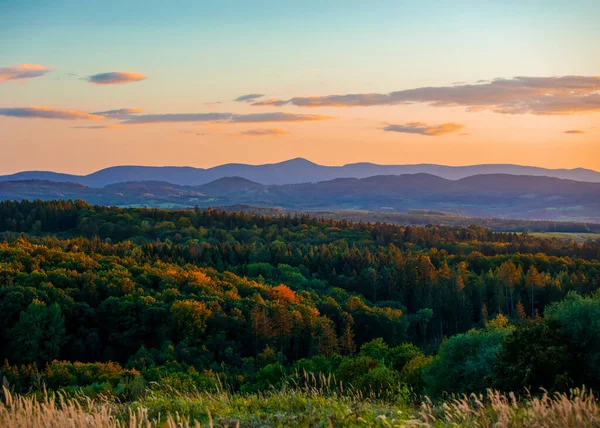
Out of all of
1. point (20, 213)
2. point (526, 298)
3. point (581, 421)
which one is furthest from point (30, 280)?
point (20, 213)

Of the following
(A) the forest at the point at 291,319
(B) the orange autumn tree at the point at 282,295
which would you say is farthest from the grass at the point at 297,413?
(B) the orange autumn tree at the point at 282,295

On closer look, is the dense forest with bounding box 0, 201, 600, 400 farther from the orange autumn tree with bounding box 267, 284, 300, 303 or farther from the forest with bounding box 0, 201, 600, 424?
the orange autumn tree with bounding box 267, 284, 300, 303

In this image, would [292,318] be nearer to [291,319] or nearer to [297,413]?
[291,319]

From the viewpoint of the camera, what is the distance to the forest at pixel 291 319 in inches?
1273

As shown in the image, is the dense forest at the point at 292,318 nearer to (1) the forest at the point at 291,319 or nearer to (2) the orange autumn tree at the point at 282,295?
(1) the forest at the point at 291,319

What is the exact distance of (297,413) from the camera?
39.4 ft

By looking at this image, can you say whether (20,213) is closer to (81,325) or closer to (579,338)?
(81,325)

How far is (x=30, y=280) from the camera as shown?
83625mm

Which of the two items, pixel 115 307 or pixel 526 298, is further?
pixel 526 298

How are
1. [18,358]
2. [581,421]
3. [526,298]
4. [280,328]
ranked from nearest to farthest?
[581,421] < [18,358] < [280,328] < [526,298]

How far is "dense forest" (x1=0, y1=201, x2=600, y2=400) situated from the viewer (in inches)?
1318

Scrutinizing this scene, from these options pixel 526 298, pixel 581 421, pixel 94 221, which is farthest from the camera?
pixel 94 221

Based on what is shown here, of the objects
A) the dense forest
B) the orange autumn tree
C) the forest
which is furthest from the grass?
the orange autumn tree

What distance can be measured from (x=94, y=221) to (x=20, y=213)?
27485mm
